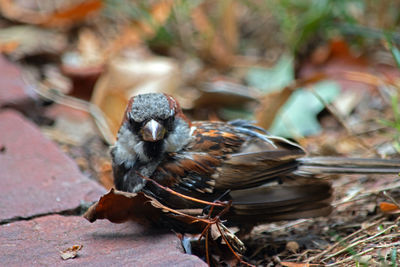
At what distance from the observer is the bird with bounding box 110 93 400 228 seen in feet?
9.77

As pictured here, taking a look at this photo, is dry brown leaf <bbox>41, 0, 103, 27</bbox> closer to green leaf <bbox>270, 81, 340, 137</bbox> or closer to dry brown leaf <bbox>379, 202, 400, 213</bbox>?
green leaf <bbox>270, 81, 340, 137</bbox>

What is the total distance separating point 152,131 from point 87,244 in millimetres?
685

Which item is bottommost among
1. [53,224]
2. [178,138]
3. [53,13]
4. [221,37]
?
[53,224]

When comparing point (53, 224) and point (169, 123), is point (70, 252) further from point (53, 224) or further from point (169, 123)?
point (169, 123)

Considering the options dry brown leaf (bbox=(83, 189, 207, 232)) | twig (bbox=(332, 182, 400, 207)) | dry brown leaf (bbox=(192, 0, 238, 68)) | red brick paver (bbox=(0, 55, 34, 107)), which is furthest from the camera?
dry brown leaf (bbox=(192, 0, 238, 68))

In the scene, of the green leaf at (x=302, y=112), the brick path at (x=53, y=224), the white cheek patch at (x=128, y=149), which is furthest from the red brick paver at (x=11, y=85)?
the green leaf at (x=302, y=112)

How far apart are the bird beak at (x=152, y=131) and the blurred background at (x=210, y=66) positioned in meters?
1.02

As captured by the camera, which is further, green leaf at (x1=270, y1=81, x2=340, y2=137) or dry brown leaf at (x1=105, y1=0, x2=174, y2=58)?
dry brown leaf at (x1=105, y1=0, x2=174, y2=58)

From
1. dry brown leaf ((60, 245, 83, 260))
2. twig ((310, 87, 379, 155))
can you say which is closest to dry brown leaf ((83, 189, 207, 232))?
dry brown leaf ((60, 245, 83, 260))

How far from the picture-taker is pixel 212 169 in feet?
9.95

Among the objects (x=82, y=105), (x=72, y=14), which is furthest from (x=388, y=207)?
(x=72, y=14)

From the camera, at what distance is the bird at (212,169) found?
298 centimetres

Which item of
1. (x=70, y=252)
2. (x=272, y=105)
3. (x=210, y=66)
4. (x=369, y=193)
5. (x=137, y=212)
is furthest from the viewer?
(x=210, y=66)

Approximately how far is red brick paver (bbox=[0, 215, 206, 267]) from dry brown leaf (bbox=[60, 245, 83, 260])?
0.02m
